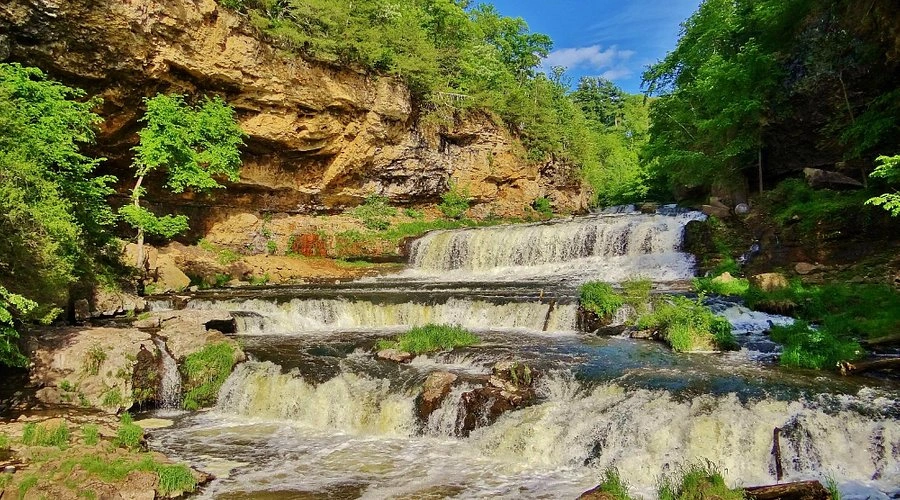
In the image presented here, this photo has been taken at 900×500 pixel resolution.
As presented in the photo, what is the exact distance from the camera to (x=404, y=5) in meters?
34.3

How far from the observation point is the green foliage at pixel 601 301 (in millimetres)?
14227

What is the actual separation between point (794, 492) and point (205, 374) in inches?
414

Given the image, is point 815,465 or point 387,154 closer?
Result: point 815,465

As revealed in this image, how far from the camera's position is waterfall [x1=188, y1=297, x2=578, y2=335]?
48.6ft

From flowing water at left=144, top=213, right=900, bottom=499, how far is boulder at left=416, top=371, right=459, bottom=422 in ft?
0.45

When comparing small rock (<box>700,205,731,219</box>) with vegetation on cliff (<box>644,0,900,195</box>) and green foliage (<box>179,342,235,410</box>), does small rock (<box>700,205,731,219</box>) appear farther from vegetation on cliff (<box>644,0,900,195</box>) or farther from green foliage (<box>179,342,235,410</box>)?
green foliage (<box>179,342,235,410</box>)

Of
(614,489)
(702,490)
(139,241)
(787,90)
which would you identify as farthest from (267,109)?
(702,490)

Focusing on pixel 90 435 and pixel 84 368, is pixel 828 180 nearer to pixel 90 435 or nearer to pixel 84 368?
pixel 90 435

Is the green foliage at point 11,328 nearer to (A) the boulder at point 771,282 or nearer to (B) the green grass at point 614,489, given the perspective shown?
(B) the green grass at point 614,489

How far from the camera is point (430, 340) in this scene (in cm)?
1243

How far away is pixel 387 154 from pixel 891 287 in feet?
74.2

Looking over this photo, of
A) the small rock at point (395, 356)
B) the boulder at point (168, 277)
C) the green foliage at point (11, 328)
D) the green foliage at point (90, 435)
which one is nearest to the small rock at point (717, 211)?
the small rock at point (395, 356)

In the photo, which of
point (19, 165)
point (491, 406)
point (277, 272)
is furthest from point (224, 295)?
point (491, 406)

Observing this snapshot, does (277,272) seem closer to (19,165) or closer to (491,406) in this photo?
(19,165)
